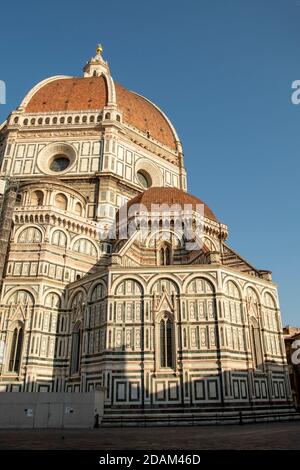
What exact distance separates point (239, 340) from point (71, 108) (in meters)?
27.6

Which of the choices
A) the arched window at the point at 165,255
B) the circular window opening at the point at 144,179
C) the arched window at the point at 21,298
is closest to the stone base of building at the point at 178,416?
the arched window at the point at 21,298

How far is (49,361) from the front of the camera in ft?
75.0

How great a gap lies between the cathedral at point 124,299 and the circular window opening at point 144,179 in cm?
234

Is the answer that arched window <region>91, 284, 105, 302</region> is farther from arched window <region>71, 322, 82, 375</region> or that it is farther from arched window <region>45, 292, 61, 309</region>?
arched window <region>45, 292, 61, 309</region>

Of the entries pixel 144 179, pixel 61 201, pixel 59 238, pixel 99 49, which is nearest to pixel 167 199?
pixel 61 201

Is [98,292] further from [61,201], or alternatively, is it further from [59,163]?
[59,163]

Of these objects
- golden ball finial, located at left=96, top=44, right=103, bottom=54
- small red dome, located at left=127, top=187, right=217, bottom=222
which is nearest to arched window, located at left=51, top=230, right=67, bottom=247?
small red dome, located at left=127, top=187, right=217, bottom=222

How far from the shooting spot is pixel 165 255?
86.9 ft

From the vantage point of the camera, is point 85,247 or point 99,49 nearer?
point 85,247

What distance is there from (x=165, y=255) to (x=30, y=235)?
9.43m

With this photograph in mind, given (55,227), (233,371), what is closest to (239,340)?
(233,371)

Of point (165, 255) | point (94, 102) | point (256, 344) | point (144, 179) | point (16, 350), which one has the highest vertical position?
point (94, 102)

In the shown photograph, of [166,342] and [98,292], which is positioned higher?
[98,292]

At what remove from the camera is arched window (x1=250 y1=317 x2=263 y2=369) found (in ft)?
71.3
